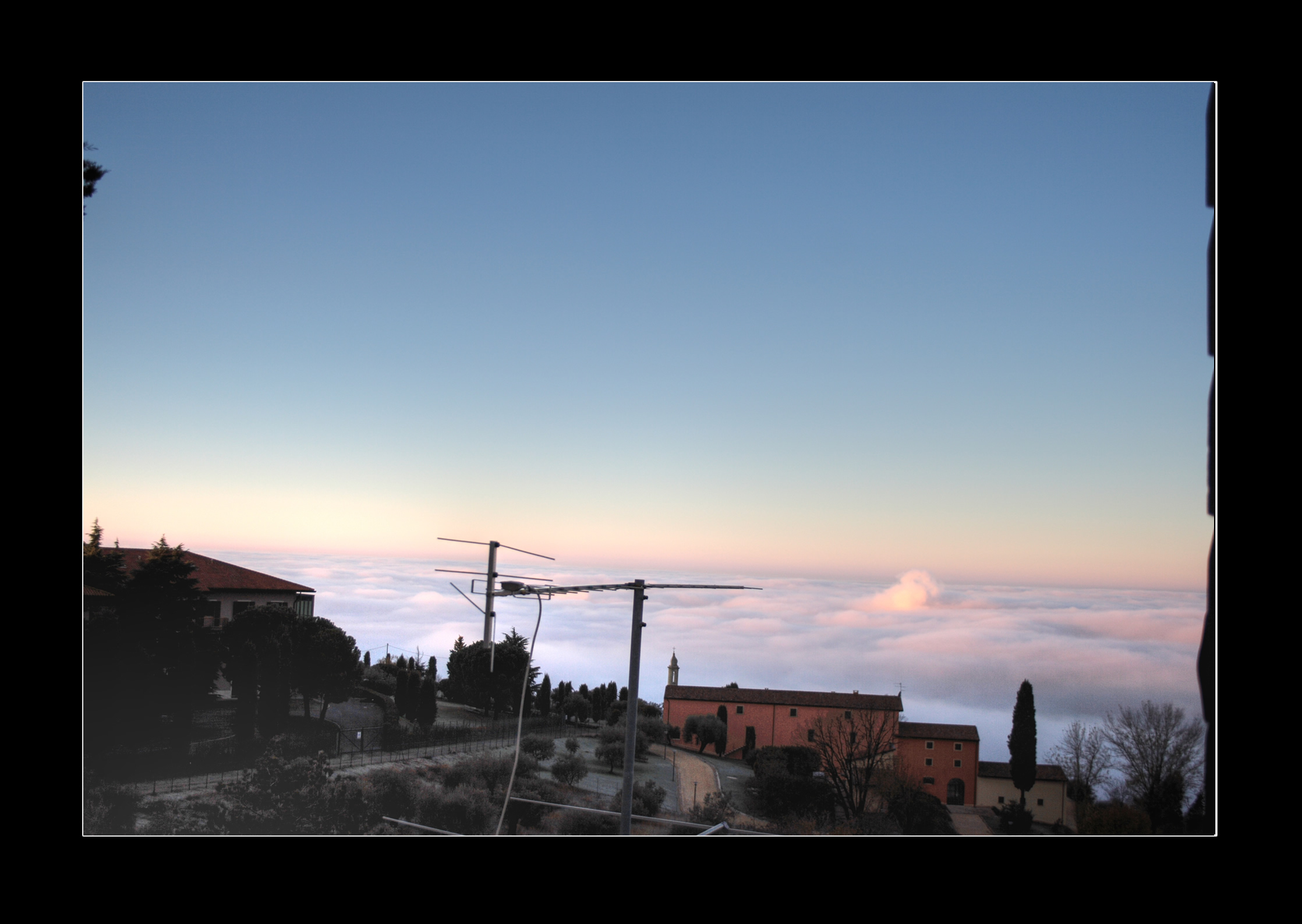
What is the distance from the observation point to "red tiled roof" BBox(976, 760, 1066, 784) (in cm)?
1276

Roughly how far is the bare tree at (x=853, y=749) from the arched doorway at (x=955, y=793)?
3.81ft

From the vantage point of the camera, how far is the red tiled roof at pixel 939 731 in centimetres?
1502

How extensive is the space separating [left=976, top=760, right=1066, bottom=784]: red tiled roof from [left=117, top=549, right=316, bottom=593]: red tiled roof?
1244 cm

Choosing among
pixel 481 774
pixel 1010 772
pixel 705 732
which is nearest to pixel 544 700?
pixel 705 732

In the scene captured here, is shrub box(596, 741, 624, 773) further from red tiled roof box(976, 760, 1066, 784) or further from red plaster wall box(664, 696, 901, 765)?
red tiled roof box(976, 760, 1066, 784)

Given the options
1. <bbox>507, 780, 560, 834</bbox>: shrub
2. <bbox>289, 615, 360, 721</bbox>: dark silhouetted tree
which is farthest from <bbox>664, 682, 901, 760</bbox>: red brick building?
<bbox>289, 615, 360, 721</bbox>: dark silhouetted tree

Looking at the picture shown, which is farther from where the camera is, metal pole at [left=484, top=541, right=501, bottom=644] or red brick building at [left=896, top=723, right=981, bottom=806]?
red brick building at [left=896, top=723, right=981, bottom=806]

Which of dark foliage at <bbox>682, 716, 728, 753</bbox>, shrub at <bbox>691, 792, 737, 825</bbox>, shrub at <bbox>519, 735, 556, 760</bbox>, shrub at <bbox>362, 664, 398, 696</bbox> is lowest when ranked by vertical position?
shrub at <bbox>691, 792, 737, 825</bbox>

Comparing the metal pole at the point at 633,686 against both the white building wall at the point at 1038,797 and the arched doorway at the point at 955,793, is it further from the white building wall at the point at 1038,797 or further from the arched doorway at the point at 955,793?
the arched doorway at the point at 955,793

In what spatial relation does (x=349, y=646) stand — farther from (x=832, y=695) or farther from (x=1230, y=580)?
(x=1230, y=580)

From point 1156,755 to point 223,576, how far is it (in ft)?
48.6

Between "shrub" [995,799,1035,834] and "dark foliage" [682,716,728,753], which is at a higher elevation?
"dark foliage" [682,716,728,753]

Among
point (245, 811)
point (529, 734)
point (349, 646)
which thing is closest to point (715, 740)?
point (529, 734)
